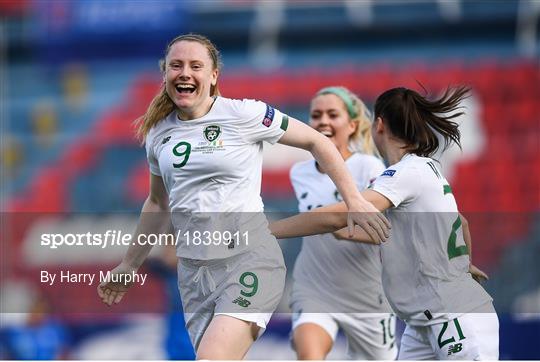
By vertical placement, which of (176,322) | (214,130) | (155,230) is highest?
(214,130)

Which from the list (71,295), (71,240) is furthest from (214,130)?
(71,295)

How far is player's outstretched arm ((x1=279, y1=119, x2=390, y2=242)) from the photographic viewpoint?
15.5 ft

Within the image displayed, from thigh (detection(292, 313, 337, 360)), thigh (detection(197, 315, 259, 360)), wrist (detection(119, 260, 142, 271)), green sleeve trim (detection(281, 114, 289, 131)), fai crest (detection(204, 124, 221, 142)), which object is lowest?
thigh (detection(292, 313, 337, 360))

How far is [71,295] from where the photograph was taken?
922cm

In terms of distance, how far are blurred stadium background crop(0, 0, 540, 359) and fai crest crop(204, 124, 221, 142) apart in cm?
570

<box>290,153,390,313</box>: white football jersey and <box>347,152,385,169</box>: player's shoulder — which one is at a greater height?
<box>347,152,385,169</box>: player's shoulder

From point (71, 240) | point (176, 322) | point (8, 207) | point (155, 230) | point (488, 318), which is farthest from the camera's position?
point (8, 207)

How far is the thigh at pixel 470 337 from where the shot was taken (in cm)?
491

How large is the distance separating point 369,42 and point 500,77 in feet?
10.4

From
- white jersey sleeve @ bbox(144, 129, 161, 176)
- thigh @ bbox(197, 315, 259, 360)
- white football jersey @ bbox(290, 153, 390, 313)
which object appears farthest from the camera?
white football jersey @ bbox(290, 153, 390, 313)

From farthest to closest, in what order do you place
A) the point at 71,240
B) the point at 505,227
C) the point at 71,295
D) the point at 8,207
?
the point at 8,207
the point at 505,227
the point at 71,295
the point at 71,240

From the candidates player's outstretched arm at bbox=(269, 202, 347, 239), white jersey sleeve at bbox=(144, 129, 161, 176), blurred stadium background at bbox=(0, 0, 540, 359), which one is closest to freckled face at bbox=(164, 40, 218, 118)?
white jersey sleeve at bbox=(144, 129, 161, 176)

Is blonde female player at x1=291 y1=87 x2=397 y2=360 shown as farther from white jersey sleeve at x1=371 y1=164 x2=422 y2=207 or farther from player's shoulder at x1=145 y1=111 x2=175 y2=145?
player's shoulder at x1=145 y1=111 x2=175 y2=145

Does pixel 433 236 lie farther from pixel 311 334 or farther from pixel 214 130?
pixel 311 334
